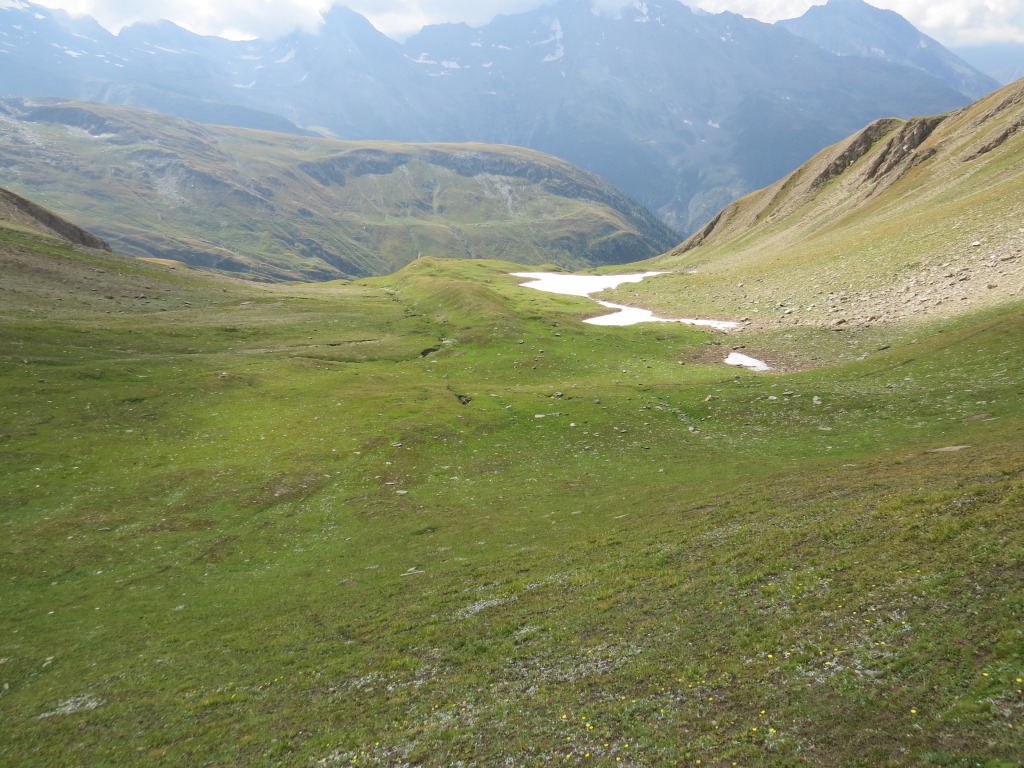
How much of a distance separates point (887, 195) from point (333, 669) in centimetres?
13569

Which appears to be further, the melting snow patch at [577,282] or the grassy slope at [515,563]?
the melting snow patch at [577,282]

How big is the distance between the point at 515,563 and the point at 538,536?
12.4ft

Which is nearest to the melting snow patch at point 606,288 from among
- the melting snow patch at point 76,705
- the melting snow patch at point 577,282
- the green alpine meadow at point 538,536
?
the melting snow patch at point 577,282

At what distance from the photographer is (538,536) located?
100 feet

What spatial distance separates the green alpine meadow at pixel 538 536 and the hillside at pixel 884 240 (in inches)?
33.2

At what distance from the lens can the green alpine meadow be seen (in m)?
14.3

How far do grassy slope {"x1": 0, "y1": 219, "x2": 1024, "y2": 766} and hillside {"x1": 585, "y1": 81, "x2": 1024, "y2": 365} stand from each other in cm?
1211

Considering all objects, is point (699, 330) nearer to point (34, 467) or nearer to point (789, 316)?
point (789, 316)

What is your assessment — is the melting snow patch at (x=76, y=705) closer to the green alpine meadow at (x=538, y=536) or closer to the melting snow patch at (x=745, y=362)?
the green alpine meadow at (x=538, y=536)

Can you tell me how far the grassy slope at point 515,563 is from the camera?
551 inches

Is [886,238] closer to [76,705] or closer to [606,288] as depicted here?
[606,288]

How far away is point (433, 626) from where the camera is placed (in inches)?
866

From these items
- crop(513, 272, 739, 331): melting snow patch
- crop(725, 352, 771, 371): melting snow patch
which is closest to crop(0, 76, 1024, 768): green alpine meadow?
crop(725, 352, 771, 371): melting snow patch

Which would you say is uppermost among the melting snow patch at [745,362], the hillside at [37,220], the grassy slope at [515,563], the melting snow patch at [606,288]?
the hillside at [37,220]
